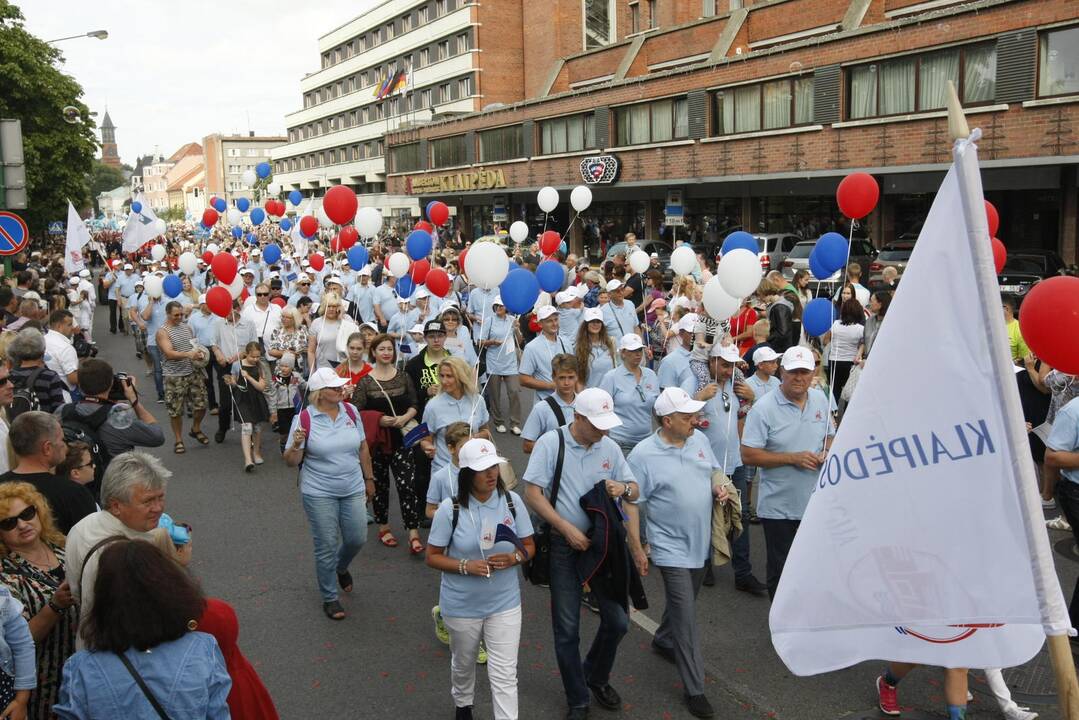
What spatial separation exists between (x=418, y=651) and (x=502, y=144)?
129 ft

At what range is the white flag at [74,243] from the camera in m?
16.9

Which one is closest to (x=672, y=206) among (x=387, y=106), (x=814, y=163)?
(x=814, y=163)

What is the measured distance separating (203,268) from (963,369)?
16955 mm

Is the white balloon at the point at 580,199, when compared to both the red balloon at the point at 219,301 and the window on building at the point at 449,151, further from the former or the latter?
the window on building at the point at 449,151

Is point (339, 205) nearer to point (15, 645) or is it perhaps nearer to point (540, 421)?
point (540, 421)

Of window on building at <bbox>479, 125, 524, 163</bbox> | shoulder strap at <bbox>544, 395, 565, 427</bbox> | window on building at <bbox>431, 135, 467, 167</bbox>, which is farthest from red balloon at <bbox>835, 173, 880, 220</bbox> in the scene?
window on building at <bbox>431, 135, 467, 167</bbox>

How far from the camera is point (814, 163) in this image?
2677 cm

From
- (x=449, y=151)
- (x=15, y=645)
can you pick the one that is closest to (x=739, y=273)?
(x=15, y=645)

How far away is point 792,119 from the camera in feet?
89.6

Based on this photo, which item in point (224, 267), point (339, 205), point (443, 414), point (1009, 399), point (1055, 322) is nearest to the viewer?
point (1009, 399)

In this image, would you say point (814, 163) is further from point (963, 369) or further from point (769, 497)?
point (963, 369)

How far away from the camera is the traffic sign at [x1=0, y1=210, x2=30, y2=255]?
10867mm

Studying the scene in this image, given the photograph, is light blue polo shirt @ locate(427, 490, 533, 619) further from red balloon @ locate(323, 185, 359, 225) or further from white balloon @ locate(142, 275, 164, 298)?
white balloon @ locate(142, 275, 164, 298)

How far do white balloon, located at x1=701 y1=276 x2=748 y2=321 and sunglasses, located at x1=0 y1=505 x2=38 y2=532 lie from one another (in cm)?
529
